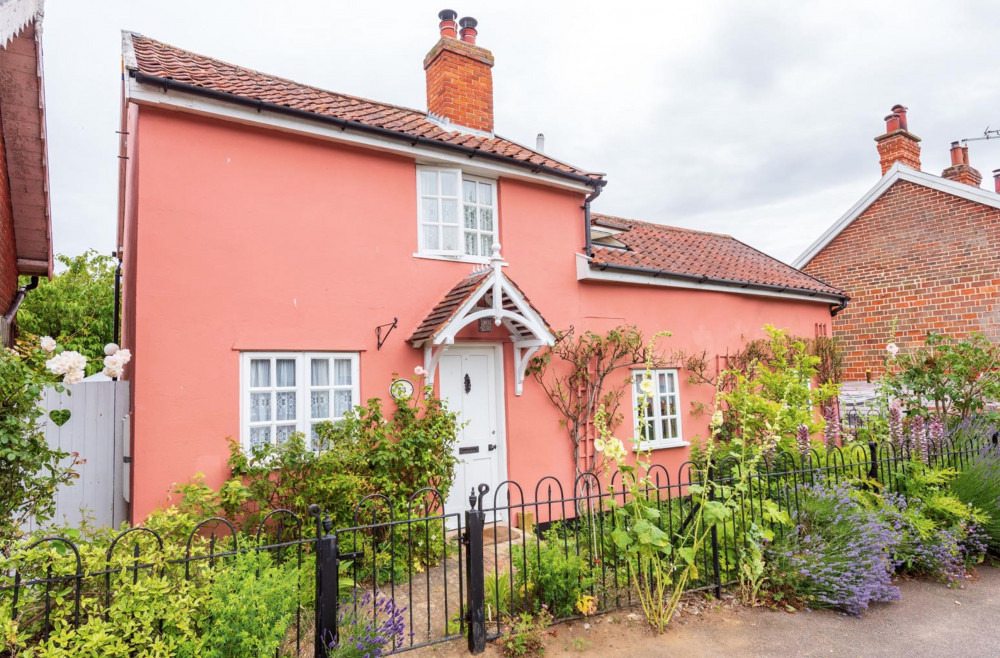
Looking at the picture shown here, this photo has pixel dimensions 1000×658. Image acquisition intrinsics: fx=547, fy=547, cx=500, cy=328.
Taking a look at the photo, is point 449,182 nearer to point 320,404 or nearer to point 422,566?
point 320,404

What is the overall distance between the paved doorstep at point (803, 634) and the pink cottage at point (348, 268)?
2.08 m

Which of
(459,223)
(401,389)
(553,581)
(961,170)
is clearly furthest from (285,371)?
(961,170)

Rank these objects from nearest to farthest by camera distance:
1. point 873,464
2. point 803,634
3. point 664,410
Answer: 1. point 803,634
2. point 873,464
3. point 664,410

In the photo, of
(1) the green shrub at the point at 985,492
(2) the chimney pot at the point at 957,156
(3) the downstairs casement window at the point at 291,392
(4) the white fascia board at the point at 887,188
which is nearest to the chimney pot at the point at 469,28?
(3) the downstairs casement window at the point at 291,392

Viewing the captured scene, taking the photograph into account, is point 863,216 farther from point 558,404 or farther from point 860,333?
point 558,404

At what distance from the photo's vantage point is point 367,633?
400cm

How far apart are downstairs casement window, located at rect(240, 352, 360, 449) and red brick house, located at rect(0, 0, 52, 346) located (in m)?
2.50

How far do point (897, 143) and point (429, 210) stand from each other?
1315 centimetres

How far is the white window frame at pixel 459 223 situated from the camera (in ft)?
25.9

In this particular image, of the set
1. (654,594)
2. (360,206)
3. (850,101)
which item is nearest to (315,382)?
(360,206)

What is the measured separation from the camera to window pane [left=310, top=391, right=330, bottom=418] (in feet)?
22.5

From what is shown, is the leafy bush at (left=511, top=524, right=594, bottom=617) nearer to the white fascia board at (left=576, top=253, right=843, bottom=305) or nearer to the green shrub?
the green shrub

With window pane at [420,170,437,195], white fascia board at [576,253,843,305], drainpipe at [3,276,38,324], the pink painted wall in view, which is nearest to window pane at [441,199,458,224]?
window pane at [420,170,437,195]

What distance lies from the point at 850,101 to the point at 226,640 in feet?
41.1
